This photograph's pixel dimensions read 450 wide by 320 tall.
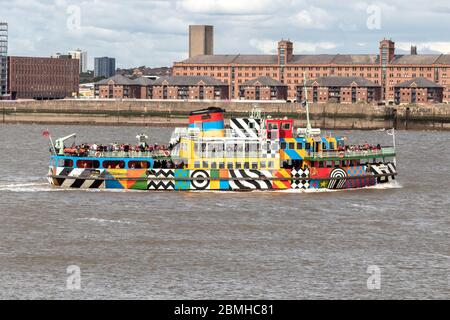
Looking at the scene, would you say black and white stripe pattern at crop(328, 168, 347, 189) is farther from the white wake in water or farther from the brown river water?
the white wake in water

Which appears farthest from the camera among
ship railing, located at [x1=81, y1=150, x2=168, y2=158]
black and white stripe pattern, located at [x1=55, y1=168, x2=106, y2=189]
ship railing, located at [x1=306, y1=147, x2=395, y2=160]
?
black and white stripe pattern, located at [x1=55, y1=168, x2=106, y2=189]

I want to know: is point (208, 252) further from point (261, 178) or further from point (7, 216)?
point (261, 178)

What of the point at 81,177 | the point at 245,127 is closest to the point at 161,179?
the point at 81,177

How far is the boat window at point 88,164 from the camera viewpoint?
63844 mm

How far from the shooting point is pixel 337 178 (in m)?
64.5

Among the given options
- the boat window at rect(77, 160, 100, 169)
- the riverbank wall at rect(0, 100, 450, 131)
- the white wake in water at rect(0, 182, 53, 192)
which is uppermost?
the riverbank wall at rect(0, 100, 450, 131)

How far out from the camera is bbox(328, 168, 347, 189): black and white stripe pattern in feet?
211

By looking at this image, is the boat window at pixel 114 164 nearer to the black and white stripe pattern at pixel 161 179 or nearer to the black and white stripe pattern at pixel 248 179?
the black and white stripe pattern at pixel 161 179

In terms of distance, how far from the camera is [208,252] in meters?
45.5

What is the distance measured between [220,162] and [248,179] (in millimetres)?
1851
